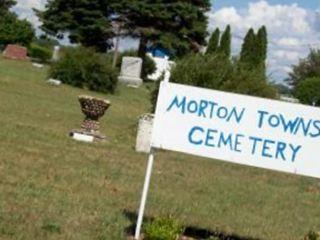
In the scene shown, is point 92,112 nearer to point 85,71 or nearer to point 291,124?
point 291,124

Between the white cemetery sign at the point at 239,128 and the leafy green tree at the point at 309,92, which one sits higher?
the leafy green tree at the point at 309,92

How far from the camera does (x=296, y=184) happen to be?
1391 cm

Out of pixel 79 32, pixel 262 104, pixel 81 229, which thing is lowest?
pixel 81 229

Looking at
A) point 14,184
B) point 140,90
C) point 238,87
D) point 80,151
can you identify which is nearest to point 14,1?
point 140,90

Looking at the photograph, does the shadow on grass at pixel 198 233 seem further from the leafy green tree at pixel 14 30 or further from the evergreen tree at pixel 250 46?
the evergreen tree at pixel 250 46

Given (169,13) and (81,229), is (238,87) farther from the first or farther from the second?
(169,13)

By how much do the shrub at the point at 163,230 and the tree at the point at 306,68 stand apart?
6491 centimetres

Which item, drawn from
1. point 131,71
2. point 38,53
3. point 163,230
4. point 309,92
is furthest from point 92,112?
point 38,53

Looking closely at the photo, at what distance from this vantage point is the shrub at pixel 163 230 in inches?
267

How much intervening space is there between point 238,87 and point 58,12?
1138 inches

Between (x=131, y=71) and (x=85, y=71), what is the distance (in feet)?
30.1

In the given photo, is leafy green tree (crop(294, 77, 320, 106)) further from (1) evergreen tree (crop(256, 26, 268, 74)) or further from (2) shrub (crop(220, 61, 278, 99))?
(2) shrub (crop(220, 61, 278, 99))

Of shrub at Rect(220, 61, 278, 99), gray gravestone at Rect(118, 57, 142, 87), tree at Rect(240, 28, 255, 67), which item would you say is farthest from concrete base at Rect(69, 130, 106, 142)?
tree at Rect(240, 28, 255, 67)

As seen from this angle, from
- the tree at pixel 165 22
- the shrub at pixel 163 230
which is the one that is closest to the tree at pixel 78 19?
the tree at pixel 165 22
